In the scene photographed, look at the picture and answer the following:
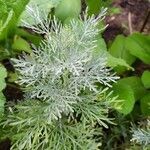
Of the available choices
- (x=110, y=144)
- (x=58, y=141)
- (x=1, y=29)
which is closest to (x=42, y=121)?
(x=58, y=141)

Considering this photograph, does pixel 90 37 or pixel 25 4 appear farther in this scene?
pixel 25 4

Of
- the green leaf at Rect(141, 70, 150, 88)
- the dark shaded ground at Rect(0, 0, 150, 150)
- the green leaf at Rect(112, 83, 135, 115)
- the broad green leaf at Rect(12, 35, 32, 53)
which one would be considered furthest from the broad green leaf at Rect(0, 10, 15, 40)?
the dark shaded ground at Rect(0, 0, 150, 150)

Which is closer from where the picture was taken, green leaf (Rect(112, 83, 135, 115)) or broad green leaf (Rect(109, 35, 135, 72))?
green leaf (Rect(112, 83, 135, 115))

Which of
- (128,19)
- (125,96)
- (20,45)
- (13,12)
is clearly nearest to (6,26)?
(13,12)

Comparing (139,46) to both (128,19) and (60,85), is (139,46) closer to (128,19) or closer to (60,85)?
(128,19)

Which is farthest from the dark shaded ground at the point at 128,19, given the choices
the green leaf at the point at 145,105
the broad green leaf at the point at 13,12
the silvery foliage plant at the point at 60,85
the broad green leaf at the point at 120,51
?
the silvery foliage plant at the point at 60,85

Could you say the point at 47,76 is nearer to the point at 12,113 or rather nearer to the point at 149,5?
the point at 12,113

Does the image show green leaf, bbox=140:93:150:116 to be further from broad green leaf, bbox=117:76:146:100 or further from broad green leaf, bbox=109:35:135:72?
broad green leaf, bbox=109:35:135:72
